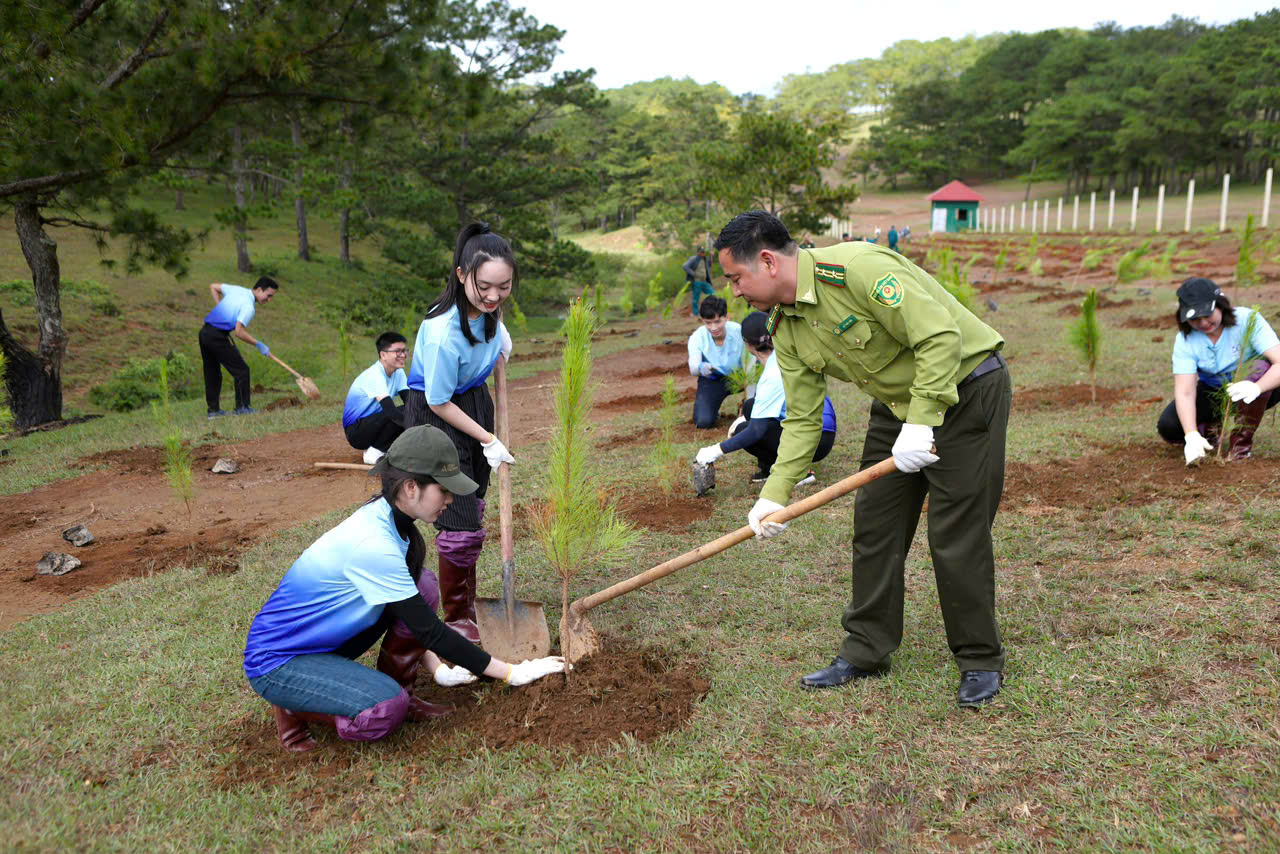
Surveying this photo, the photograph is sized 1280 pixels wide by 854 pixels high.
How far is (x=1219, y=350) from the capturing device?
516cm

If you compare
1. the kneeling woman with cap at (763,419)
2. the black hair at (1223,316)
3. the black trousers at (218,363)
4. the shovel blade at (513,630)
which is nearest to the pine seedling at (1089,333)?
the black hair at (1223,316)

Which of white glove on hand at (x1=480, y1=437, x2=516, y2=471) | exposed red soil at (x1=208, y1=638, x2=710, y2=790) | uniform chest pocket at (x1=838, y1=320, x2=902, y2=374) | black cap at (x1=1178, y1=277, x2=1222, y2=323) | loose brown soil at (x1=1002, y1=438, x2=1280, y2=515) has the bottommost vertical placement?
exposed red soil at (x1=208, y1=638, x2=710, y2=790)

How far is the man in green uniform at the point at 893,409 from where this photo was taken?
2736 mm

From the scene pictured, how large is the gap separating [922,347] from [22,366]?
10.3 meters

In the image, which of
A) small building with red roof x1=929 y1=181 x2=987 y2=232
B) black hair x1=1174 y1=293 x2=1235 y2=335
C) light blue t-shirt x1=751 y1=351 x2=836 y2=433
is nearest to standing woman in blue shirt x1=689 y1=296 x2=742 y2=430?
light blue t-shirt x1=751 y1=351 x2=836 y2=433

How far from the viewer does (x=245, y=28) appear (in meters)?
8.09

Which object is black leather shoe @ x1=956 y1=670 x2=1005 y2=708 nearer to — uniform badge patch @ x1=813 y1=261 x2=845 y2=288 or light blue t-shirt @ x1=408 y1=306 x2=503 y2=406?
uniform badge patch @ x1=813 y1=261 x2=845 y2=288

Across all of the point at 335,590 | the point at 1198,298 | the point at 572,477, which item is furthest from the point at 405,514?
the point at 1198,298

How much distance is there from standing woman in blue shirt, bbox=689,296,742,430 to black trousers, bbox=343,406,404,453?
261 cm

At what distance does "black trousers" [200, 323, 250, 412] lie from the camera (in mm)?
9203

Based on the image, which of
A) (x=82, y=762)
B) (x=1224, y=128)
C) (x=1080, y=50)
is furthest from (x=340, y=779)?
(x=1080, y=50)

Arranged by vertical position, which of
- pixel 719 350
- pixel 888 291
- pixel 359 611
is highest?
pixel 888 291

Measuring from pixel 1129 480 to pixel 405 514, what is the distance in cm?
437

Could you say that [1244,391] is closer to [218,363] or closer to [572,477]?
[572,477]
